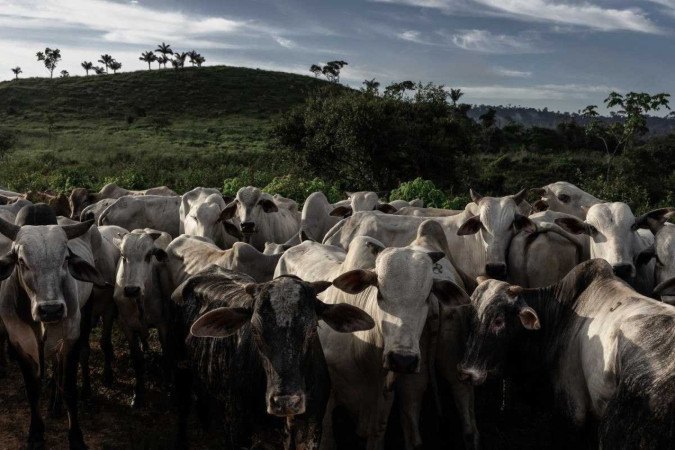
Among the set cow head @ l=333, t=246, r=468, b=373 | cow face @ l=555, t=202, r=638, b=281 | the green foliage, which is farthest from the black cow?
the green foliage

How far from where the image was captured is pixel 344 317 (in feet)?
15.0

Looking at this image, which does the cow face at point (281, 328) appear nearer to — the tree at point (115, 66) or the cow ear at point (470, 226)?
the cow ear at point (470, 226)

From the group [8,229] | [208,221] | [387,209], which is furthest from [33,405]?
[387,209]

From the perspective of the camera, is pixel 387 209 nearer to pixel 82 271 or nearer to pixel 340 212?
pixel 340 212

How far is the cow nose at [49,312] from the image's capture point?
5422mm

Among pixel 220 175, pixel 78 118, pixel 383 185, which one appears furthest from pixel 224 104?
pixel 383 185

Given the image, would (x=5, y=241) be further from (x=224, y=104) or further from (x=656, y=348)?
(x=224, y=104)

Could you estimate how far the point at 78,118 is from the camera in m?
62.8

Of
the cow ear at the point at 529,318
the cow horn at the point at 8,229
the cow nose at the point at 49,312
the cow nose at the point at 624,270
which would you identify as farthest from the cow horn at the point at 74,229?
the cow nose at the point at 624,270

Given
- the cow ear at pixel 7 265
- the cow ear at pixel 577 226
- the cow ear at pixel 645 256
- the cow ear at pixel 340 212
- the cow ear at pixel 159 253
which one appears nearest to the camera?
the cow ear at pixel 7 265

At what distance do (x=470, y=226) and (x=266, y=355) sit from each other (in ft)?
13.4

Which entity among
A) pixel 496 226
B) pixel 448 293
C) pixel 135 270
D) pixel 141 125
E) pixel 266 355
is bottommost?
pixel 141 125

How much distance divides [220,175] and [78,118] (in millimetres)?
40716

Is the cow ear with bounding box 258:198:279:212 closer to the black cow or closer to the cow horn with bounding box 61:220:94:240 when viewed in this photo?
the cow horn with bounding box 61:220:94:240
